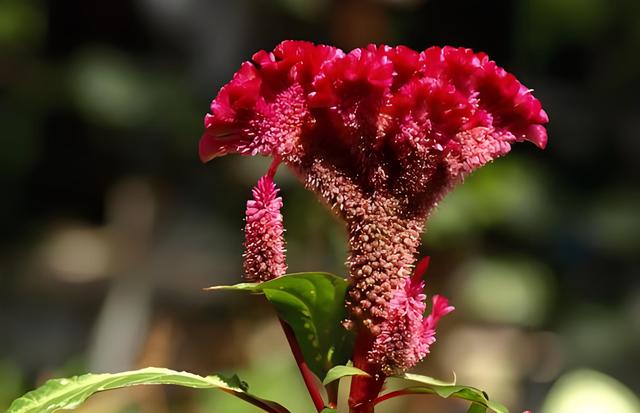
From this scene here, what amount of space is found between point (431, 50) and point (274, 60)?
0.08 metres

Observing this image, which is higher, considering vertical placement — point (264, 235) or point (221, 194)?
point (221, 194)

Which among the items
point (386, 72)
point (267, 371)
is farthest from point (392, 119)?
point (267, 371)

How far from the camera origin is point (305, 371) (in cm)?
55

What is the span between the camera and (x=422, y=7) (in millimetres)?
3230

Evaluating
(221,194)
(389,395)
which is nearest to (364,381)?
(389,395)

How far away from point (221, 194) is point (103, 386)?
108 inches

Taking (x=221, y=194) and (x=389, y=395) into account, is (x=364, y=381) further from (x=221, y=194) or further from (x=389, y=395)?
(x=221, y=194)

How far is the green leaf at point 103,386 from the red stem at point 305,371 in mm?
17

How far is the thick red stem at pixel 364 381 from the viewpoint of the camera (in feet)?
1.73

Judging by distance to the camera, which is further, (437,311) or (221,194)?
(221,194)

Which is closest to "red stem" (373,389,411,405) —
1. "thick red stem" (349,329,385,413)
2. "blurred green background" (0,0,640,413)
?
"thick red stem" (349,329,385,413)

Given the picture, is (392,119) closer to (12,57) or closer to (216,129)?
(216,129)

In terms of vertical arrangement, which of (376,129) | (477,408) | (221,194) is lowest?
(477,408)

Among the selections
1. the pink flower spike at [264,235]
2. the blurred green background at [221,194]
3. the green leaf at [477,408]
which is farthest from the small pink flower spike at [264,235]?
the blurred green background at [221,194]
